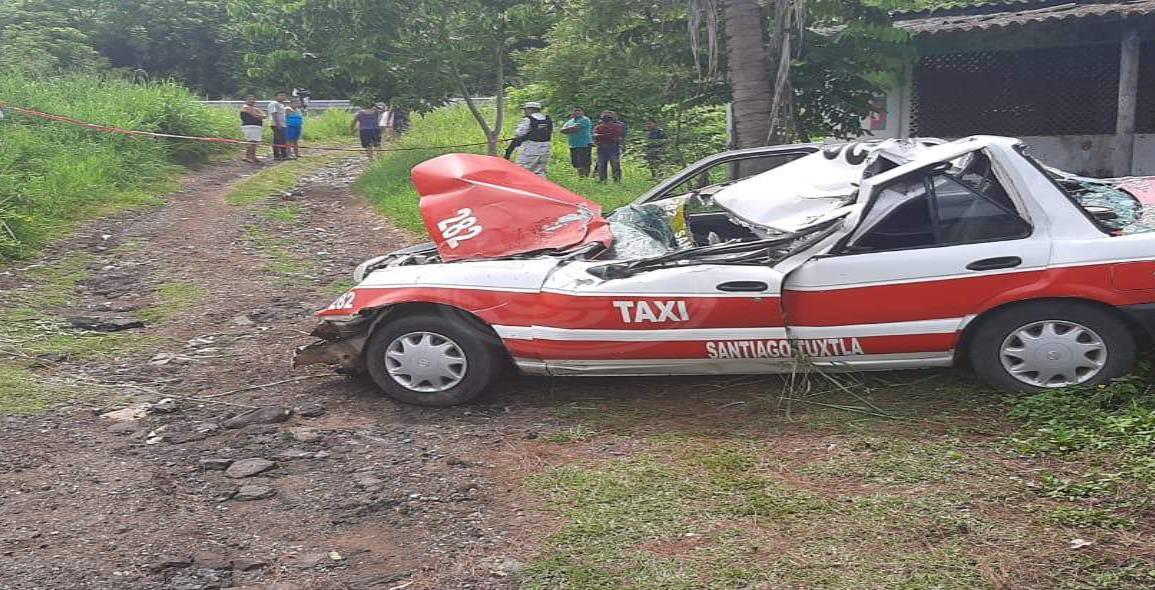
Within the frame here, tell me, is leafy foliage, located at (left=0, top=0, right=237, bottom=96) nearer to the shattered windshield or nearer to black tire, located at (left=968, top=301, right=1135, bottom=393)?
the shattered windshield

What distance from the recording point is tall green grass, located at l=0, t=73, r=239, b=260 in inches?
457

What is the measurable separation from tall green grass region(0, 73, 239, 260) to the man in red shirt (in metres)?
6.33

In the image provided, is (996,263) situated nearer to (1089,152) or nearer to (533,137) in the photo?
(1089,152)

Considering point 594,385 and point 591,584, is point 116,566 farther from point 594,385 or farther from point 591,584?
point 594,385

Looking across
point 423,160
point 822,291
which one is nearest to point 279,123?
point 423,160

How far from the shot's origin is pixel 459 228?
5902 millimetres

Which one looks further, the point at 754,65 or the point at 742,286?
the point at 754,65

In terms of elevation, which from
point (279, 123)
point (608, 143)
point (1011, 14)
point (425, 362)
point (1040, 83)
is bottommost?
point (425, 362)

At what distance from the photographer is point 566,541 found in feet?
12.7

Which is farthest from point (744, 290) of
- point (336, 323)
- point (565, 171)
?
point (565, 171)

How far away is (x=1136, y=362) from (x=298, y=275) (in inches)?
274

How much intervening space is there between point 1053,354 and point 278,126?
17.7m

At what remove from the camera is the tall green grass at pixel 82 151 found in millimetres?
11602

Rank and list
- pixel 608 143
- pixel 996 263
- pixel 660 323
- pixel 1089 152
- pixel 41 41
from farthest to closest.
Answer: pixel 41 41 → pixel 608 143 → pixel 1089 152 → pixel 660 323 → pixel 996 263
